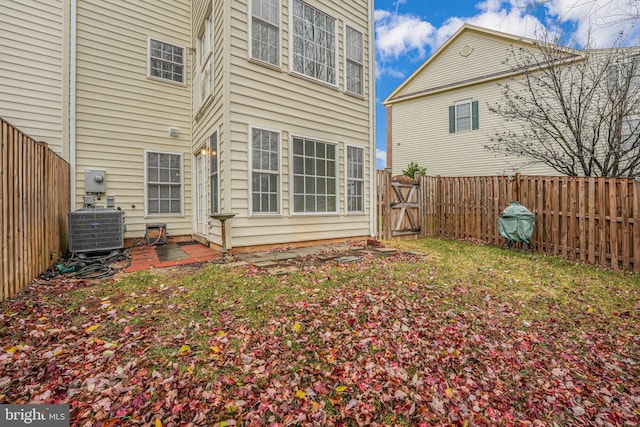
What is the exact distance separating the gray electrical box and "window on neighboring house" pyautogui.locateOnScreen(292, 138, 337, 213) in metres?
4.66

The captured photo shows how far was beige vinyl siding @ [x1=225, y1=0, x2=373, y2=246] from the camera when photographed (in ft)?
17.4

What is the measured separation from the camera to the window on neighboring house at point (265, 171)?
5.52m

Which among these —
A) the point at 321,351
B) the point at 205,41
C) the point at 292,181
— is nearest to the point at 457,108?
the point at 292,181

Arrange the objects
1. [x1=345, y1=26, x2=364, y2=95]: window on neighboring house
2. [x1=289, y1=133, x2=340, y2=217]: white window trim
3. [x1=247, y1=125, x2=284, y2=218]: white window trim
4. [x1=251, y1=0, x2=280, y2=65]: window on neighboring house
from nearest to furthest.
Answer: [x1=247, y1=125, x2=284, y2=218]: white window trim → [x1=251, y1=0, x2=280, y2=65]: window on neighboring house → [x1=289, y1=133, x2=340, y2=217]: white window trim → [x1=345, y1=26, x2=364, y2=95]: window on neighboring house

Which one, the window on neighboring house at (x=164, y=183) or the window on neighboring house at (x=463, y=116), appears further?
the window on neighboring house at (x=463, y=116)

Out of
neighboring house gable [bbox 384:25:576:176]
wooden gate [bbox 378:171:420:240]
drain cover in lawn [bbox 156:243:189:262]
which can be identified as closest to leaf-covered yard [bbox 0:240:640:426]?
drain cover in lawn [bbox 156:243:189:262]

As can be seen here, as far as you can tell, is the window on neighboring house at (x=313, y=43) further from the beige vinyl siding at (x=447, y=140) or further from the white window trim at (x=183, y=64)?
the beige vinyl siding at (x=447, y=140)

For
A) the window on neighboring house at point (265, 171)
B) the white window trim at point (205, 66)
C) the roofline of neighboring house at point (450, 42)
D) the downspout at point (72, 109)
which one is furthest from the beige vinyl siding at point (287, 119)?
the roofline of neighboring house at point (450, 42)

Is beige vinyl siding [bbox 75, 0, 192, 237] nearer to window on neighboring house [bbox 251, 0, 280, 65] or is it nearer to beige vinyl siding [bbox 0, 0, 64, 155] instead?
beige vinyl siding [bbox 0, 0, 64, 155]

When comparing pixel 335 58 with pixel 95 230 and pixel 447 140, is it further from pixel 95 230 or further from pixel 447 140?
pixel 447 140

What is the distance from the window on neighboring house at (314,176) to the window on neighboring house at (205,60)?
241 centimetres

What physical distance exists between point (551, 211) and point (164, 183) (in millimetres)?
9536

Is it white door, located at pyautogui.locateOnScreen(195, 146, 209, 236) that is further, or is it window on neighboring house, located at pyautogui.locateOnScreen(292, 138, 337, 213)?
white door, located at pyautogui.locateOnScreen(195, 146, 209, 236)

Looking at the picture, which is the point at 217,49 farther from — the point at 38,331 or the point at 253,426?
the point at 253,426
